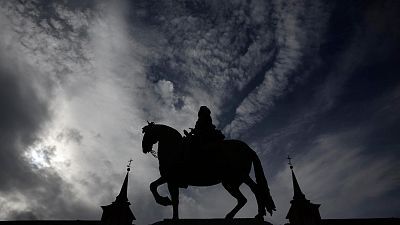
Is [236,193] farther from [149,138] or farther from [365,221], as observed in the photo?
[365,221]

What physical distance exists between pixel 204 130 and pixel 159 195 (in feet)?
7.42

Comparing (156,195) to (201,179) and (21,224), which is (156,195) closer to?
(201,179)

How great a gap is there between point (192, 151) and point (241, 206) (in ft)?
6.65

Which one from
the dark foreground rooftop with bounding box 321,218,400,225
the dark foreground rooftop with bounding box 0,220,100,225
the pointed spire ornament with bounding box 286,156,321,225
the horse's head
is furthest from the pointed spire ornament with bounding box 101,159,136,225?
the horse's head

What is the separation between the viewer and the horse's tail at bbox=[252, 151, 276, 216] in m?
7.89

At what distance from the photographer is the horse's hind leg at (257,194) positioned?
7742 millimetres

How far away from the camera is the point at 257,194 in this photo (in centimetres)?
810

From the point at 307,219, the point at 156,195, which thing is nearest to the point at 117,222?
the point at 307,219

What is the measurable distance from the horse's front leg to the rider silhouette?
1.55 m

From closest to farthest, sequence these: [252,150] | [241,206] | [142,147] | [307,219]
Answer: [241,206], [252,150], [142,147], [307,219]

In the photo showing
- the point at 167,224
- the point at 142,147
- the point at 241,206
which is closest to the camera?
the point at 167,224

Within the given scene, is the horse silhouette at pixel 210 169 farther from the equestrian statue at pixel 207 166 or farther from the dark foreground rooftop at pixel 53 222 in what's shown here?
the dark foreground rooftop at pixel 53 222

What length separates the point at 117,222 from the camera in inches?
1603

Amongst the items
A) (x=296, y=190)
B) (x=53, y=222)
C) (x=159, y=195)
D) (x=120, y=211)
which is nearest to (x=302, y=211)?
(x=296, y=190)
